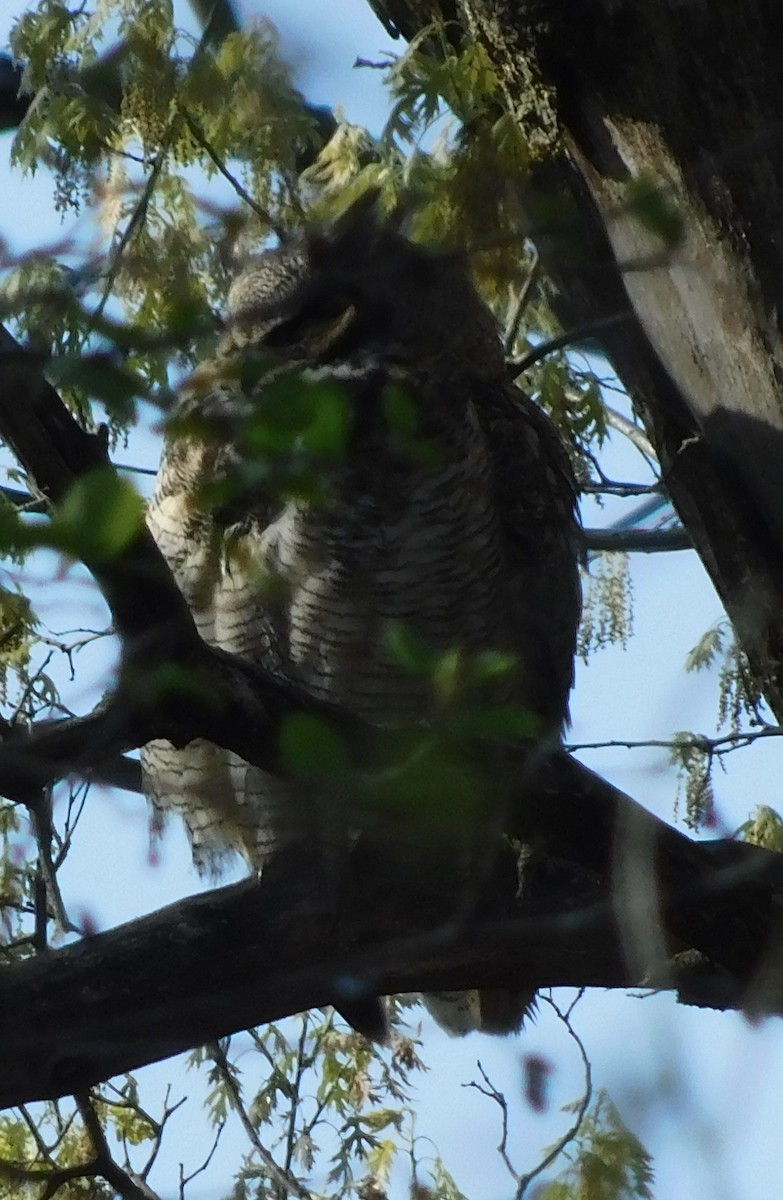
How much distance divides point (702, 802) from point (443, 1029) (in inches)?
35.4

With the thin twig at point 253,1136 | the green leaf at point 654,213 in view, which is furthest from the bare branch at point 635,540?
the green leaf at point 654,213

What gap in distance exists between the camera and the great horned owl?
293 centimetres

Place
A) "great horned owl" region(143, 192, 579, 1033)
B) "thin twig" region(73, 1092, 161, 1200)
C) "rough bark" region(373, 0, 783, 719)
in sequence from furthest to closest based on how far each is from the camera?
"great horned owl" region(143, 192, 579, 1033) → "thin twig" region(73, 1092, 161, 1200) → "rough bark" region(373, 0, 783, 719)

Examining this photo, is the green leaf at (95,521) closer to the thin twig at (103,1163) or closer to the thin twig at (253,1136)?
the thin twig at (103,1163)

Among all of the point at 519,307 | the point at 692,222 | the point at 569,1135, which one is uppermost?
the point at 519,307

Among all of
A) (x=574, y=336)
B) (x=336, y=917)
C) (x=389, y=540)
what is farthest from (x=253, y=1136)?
(x=574, y=336)

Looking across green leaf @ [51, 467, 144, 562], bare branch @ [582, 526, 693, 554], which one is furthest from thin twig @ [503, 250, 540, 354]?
green leaf @ [51, 467, 144, 562]

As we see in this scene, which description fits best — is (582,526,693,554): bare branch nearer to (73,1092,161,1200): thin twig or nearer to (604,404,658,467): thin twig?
(604,404,658,467): thin twig

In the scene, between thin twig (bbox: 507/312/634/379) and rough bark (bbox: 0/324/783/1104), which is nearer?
rough bark (bbox: 0/324/783/1104)

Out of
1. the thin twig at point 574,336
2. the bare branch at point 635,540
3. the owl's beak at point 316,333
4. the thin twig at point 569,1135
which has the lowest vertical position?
the thin twig at point 569,1135

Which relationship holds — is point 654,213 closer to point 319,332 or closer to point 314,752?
point 314,752

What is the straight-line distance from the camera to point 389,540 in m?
2.99

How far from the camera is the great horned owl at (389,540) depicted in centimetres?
293

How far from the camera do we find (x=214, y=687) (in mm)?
1733
